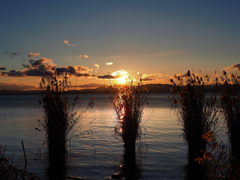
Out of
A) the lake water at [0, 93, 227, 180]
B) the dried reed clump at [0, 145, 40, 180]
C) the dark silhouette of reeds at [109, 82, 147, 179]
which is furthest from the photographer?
the dark silhouette of reeds at [109, 82, 147, 179]

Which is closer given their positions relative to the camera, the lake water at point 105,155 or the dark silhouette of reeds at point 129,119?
the lake water at point 105,155

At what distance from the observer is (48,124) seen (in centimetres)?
960

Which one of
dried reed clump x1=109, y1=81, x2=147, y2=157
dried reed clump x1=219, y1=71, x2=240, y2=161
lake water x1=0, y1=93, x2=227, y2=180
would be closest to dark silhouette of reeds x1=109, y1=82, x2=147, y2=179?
dried reed clump x1=109, y1=81, x2=147, y2=157

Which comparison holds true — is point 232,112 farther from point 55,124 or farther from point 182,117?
point 55,124

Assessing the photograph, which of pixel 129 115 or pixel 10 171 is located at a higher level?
pixel 129 115

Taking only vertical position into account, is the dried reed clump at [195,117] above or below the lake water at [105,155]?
above

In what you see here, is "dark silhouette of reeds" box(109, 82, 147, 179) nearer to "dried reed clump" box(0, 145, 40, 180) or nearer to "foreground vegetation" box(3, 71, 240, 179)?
"foreground vegetation" box(3, 71, 240, 179)

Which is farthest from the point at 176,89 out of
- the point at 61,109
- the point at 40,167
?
the point at 40,167

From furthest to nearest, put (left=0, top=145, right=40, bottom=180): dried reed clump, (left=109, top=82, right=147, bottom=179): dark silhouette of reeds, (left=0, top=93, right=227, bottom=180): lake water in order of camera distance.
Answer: (left=109, top=82, right=147, bottom=179): dark silhouette of reeds → (left=0, top=93, right=227, bottom=180): lake water → (left=0, top=145, right=40, bottom=180): dried reed clump

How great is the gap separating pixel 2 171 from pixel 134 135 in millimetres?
6168

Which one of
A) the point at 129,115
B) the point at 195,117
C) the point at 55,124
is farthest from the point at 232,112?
the point at 55,124

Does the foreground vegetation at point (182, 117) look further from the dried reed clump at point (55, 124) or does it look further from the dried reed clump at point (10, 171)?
the dried reed clump at point (10, 171)

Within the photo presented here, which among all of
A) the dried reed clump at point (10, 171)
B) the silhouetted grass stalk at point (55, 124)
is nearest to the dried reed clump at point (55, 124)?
the silhouetted grass stalk at point (55, 124)

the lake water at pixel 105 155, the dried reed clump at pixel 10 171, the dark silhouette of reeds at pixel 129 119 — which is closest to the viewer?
the dried reed clump at pixel 10 171
